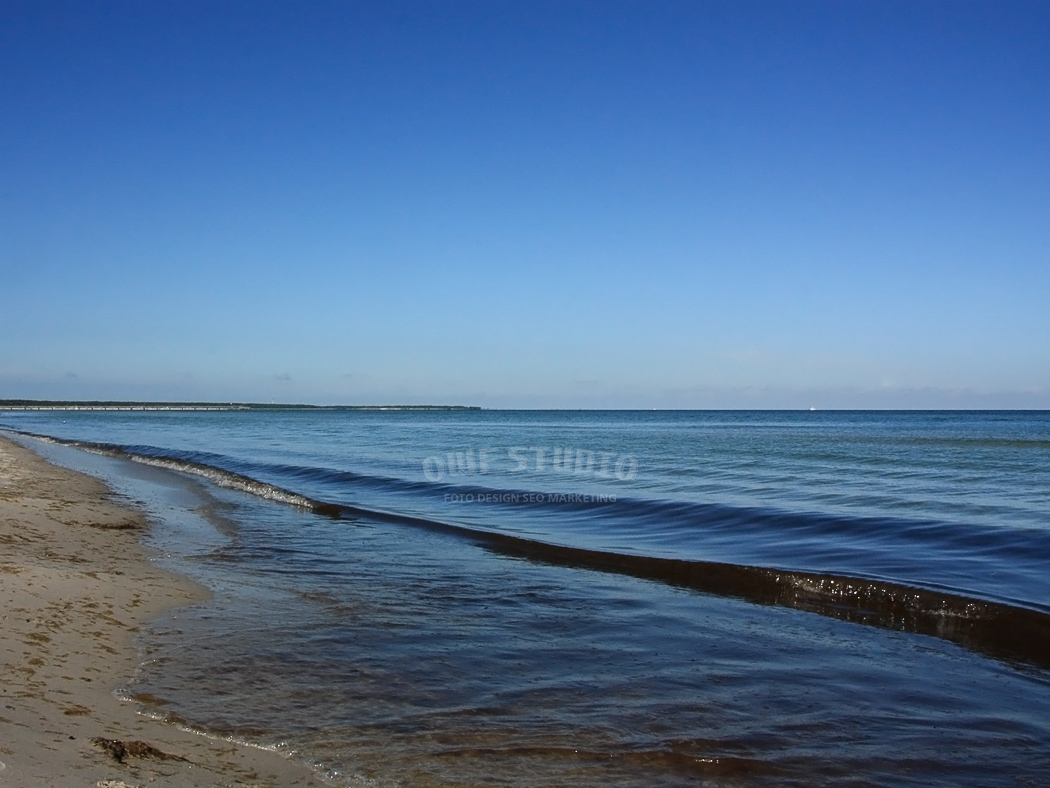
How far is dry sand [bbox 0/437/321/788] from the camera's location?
4340 millimetres

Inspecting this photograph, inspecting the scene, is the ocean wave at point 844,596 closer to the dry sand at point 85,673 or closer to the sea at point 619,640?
the sea at point 619,640

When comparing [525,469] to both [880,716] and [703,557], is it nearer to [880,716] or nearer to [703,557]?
[703,557]

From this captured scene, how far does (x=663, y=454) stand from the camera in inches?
1428

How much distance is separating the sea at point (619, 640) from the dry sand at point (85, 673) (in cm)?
25

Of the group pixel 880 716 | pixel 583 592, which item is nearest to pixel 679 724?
pixel 880 716

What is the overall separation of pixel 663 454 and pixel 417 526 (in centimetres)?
2168

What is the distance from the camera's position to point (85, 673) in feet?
20.1

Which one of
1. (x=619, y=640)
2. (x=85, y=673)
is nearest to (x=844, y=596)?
(x=619, y=640)

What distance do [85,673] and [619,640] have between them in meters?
4.42

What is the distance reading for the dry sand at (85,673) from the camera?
171 inches

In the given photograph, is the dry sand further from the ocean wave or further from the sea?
the ocean wave

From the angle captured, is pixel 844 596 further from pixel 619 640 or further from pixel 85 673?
pixel 85 673

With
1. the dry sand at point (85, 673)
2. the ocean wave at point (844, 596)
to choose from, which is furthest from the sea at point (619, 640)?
the dry sand at point (85, 673)

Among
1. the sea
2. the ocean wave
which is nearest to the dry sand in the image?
the sea
